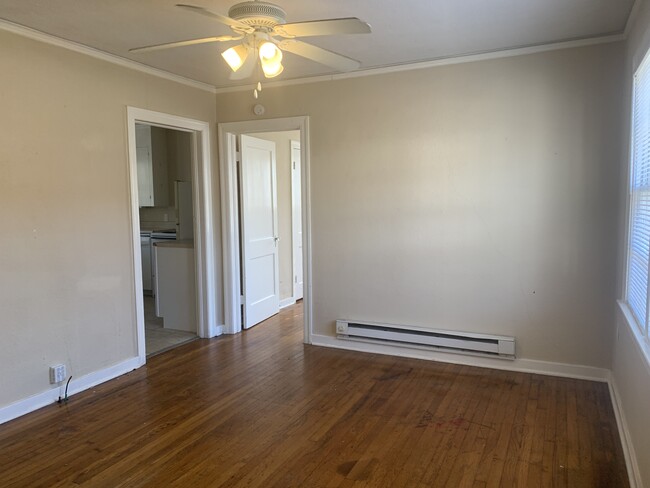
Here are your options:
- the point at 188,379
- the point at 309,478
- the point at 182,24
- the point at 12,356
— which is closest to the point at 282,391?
the point at 188,379

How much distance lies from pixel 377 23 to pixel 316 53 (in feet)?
2.55

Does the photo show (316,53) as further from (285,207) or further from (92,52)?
(285,207)

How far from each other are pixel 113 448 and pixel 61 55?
2.68 m

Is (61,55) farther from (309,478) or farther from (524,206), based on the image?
(524,206)

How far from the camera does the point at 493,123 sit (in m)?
3.76

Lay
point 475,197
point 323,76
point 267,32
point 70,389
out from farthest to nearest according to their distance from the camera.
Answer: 1. point 323,76
2. point 475,197
3. point 70,389
4. point 267,32

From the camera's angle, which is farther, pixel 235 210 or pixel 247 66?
pixel 235 210

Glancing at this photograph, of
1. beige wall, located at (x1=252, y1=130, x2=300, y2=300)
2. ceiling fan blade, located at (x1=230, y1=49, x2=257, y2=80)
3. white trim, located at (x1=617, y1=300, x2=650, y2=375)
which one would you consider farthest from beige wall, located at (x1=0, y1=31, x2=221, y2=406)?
white trim, located at (x1=617, y1=300, x2=650, y2=375)

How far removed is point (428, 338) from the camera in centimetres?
407

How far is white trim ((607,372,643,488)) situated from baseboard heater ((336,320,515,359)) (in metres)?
0.75

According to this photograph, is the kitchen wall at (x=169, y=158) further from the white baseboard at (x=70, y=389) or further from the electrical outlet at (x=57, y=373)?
the electrical outlet at (x=57, y=373)

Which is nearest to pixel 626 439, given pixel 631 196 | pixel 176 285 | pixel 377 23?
pixel 631 196

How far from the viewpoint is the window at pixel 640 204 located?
245cm

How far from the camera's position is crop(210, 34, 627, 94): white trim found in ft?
11.2
